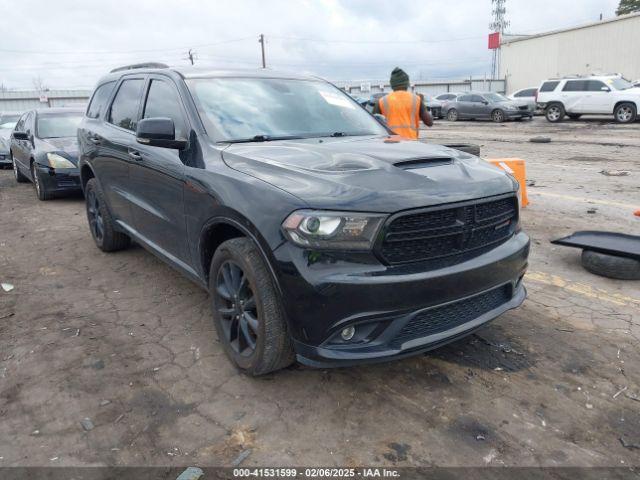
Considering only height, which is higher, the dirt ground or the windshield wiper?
the windshield wiper

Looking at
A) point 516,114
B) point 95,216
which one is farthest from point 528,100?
point 95,216

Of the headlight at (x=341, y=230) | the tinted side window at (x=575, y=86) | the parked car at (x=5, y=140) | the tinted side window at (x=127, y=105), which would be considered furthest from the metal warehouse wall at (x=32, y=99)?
the headlight at (x=341, y=230)

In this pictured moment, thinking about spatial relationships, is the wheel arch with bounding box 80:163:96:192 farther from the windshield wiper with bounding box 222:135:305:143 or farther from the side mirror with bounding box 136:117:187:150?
the windshield wiper with bounding box 222:135:305:143

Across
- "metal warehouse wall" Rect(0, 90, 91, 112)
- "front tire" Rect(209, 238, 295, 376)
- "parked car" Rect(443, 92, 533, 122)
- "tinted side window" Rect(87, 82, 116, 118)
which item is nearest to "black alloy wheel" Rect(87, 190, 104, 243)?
"tinted side window" Rect(87, 82, 116, 118)

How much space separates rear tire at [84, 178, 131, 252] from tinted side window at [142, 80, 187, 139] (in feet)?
4.91

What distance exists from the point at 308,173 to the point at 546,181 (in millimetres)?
7519

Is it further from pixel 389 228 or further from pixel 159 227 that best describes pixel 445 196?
pixel 159 227

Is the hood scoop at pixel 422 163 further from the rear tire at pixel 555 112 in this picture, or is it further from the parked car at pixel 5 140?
the rear tire at pixel 555 112

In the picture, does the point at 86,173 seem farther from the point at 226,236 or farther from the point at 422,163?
the point at 422,163

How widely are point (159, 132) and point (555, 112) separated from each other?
23002 millimetres

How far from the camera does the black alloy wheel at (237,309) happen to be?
2867mm

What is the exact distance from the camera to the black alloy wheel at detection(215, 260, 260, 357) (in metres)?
2.87

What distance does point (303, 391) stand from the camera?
9.56 feet

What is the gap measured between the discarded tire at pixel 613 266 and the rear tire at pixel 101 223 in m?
4.57
